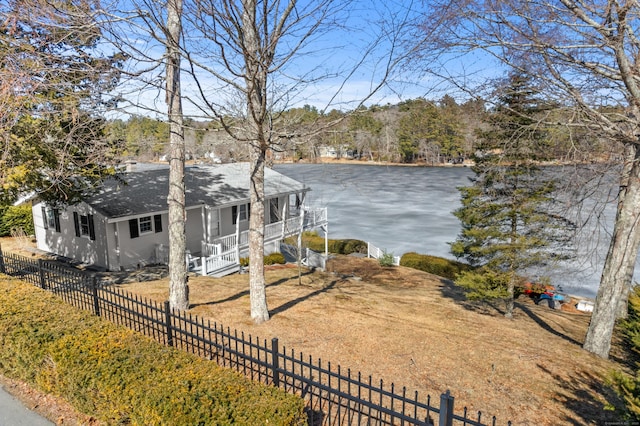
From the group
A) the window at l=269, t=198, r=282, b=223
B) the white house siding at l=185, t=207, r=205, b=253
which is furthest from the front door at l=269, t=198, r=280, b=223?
the white house siding at l=185, t=207, r=205, b=253

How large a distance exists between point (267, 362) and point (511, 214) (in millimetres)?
9673

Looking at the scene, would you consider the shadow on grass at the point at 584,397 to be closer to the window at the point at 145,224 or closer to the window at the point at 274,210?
the window at the point at 145,224

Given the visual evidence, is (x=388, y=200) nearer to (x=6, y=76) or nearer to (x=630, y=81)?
(x=630, y=81)

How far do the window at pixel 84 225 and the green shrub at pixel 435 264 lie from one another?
15.8 meters

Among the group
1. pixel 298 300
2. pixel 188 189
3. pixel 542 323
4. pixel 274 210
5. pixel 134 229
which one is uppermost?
pixel 188 189

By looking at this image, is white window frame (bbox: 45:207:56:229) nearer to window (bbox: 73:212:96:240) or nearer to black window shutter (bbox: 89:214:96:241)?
window (bbox: 73:212:96:240)

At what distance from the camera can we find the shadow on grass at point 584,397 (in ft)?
18.7

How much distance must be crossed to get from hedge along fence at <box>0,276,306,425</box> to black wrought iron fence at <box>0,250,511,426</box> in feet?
1.56

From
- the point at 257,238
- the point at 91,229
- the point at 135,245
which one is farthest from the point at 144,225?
the point at 257,238

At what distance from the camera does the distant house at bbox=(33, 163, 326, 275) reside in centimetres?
1557

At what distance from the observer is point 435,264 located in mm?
21922

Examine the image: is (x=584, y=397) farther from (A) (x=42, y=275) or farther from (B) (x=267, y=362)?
(A) (x=42, y=275)

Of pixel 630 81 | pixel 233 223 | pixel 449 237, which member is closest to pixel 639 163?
pixel 630 81

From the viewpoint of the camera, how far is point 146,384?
14.5 feet
